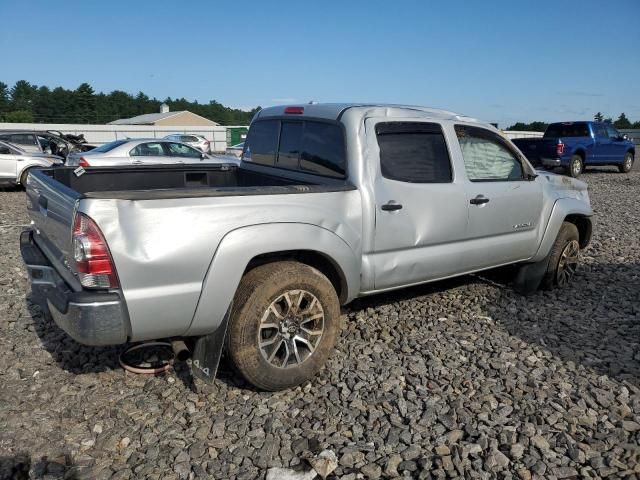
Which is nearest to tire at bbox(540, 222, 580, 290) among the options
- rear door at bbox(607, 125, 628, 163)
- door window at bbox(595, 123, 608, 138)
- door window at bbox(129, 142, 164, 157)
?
door window at bbox(129, 142, 164, 157)

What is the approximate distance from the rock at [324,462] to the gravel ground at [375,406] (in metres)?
0.04

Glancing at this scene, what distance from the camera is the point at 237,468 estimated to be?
2.87m

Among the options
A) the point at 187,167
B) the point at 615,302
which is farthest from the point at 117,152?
the point at 615,302

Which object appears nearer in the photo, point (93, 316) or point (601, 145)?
point (93, 316)

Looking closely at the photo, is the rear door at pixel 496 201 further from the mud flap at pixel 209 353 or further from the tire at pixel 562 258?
the mud flap at pixel 209 353

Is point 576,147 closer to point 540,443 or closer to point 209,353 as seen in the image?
point 540,443

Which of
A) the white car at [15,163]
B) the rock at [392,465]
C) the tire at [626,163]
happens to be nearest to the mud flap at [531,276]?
the rock at [392,465]

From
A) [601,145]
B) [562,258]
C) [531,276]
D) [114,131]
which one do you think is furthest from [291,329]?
[114,131]

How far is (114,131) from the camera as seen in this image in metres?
40.7

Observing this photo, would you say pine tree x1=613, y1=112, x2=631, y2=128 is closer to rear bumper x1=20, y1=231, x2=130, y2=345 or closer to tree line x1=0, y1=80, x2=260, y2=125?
tree line x1=0, y1=80, x2=260, y2=125

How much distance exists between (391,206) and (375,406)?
54.9 inches

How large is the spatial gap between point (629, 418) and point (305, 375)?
2.04 metres

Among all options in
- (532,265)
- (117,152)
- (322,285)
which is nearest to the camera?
(322,285)

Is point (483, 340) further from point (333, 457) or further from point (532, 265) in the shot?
point (333, 457)
